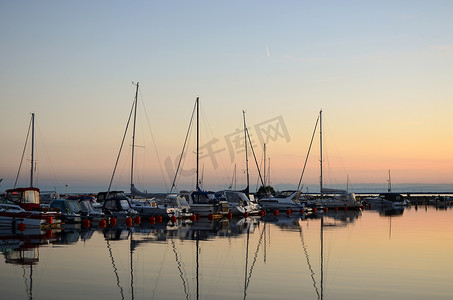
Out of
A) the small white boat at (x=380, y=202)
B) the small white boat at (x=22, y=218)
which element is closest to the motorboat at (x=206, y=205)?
the small white boat at (x=22, y=218)

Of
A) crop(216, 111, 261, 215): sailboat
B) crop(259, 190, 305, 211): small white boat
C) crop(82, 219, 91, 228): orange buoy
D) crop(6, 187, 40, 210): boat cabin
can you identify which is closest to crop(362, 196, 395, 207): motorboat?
crop(259, 190, 305, 211): small white boat

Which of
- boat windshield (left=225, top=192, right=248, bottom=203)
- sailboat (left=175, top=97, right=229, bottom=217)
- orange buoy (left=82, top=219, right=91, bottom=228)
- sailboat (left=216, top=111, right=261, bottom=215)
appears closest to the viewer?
orange buoy (left=82, top=219, right=91, bottom=228)

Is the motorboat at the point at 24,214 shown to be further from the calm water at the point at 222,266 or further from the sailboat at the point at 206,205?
the sailboat at the point at 206,205

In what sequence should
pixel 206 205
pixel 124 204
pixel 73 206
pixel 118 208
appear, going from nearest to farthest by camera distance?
1. pixel 73 206
2. pixel 118 208
3. pixel 124 204
4. pixel 206 205

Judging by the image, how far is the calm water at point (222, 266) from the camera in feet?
57.2

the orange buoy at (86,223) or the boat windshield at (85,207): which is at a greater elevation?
the boat windshield at (85,207)

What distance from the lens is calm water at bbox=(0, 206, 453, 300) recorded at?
17438mm

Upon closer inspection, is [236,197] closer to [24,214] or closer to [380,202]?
[24,214]

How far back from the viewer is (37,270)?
20.8 m

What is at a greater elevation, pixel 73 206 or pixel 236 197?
pixel 236 197

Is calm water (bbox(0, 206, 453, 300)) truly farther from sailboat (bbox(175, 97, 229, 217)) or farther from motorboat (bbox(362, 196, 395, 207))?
motorboat (bbox(362, 196, 395, 207))

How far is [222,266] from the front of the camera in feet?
74.6

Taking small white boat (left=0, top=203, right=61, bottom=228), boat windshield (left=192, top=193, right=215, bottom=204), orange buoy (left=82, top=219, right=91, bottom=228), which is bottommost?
orange buoy (left=82, top=219, right=91, bottom=228)

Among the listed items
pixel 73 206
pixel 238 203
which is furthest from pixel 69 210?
pixel 238 203
